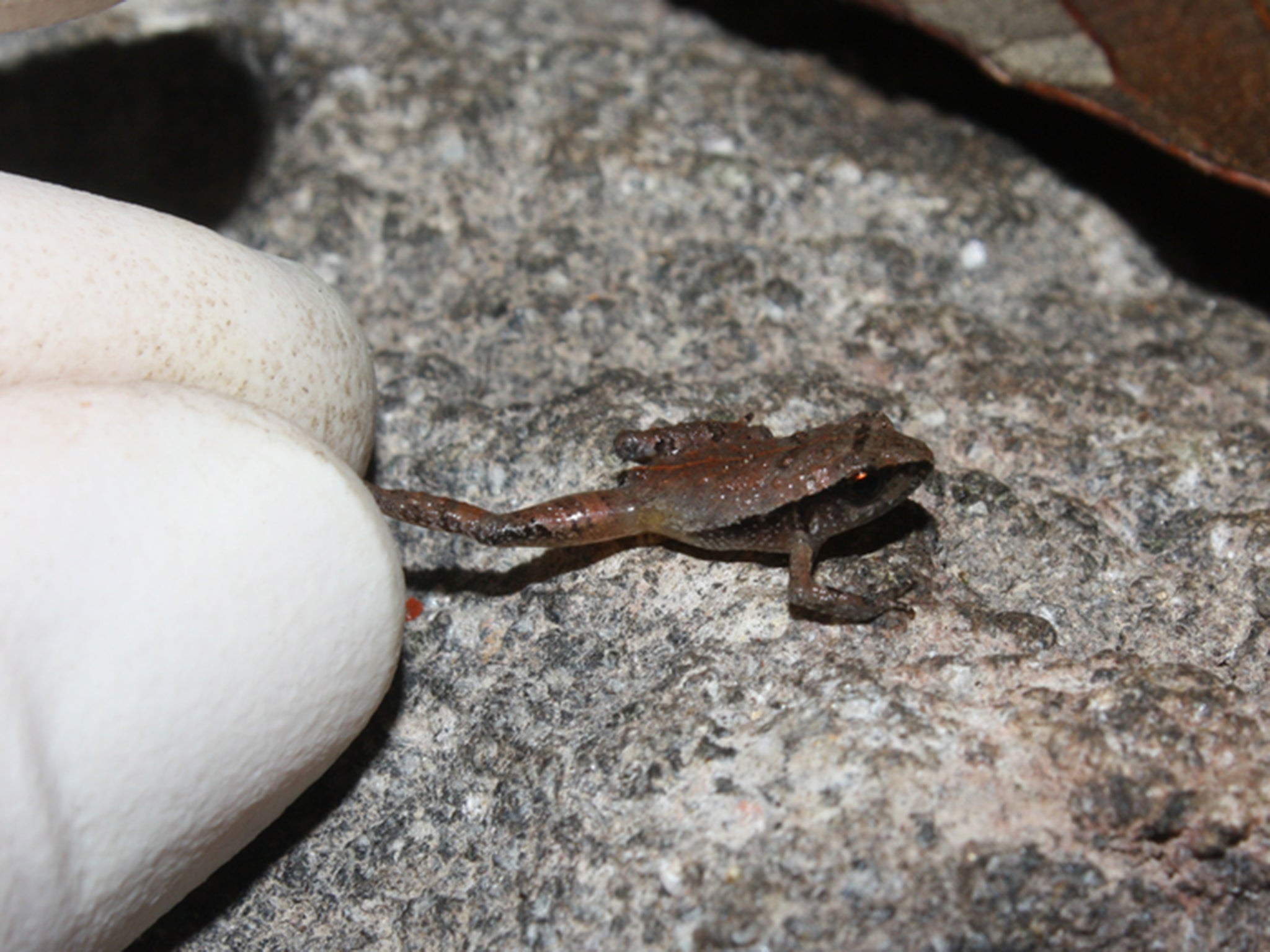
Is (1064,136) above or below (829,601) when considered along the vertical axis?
above

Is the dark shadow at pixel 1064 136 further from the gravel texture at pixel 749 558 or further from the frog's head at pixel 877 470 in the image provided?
the frog's head at pixel 877 470

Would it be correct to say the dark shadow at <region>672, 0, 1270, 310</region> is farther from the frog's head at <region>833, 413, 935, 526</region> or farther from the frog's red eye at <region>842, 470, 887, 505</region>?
the frog's red eye at <region>842, 470, 887, 505</region>

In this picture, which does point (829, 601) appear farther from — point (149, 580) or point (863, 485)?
point (149, 580)

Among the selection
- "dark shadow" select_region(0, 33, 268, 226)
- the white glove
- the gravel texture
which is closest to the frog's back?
the gravel texture

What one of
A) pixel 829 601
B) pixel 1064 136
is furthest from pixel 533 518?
pixel 1064 136

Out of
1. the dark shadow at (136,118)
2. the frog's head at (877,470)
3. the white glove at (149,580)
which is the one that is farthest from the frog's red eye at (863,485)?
the dark shadow at (136,118)

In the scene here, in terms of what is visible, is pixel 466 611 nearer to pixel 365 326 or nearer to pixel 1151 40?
pixel 365 326
